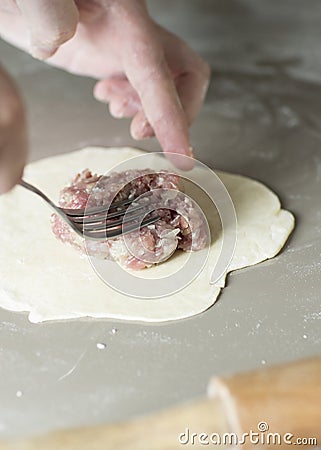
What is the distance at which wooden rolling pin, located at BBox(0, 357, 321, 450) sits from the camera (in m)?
1.05

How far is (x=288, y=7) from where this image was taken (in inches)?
110

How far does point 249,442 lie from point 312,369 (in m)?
0.16

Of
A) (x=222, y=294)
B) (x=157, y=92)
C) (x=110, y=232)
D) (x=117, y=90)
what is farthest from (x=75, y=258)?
(x=117, y=90)

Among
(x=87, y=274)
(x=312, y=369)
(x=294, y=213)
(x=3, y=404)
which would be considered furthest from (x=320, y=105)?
(x=3, y=404)

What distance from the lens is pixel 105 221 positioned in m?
1.53

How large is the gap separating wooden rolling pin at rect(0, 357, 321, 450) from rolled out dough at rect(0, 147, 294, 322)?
1.17 ft

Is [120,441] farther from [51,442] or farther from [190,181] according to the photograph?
[190,181]

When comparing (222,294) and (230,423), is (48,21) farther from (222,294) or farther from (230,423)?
(230,423)

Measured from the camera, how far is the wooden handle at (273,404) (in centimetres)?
109

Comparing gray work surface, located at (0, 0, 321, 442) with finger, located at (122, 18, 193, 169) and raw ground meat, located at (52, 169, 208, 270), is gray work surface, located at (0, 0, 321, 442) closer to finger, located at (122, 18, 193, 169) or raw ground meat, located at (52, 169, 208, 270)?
raw ground meat, located at (52, 169, 208, 270)

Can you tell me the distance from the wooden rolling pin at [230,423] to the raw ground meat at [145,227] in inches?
18.4

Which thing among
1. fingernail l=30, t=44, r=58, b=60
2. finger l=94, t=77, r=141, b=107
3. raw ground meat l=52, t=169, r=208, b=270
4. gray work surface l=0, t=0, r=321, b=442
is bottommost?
gray work surface l=0, t=0, r=321, b=442

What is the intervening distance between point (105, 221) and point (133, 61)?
1.51 ft

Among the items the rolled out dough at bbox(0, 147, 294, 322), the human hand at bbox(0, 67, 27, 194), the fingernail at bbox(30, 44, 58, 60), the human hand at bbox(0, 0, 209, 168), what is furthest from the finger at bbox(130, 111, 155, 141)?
the human hand at bbox(0, 67, 27, 194)
